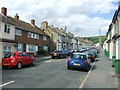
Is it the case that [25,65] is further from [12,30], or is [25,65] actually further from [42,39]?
[42,39]

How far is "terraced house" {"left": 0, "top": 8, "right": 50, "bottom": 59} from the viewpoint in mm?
27778

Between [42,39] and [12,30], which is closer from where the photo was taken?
[12,30]

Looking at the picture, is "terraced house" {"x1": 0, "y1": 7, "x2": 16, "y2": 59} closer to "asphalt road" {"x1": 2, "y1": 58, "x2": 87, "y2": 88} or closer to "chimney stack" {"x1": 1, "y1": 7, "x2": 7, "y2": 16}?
"chimney stack" {"x1": 1, "y1": 7, "x2": 7, "y2": 16}

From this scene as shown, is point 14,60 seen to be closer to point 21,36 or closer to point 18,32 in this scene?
point 18,32

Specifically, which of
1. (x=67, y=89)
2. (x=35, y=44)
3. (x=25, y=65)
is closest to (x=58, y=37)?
(x=35, y=44)

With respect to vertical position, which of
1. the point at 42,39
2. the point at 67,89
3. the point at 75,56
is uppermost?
the point at 42,39

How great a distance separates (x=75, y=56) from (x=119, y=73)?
223 inches

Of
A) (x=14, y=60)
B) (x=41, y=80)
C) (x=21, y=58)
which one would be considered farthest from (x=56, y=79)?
(x=21, y=58)

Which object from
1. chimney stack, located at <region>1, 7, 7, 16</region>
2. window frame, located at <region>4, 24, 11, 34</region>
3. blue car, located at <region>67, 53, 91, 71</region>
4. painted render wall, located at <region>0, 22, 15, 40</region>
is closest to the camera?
blue car, located at <region>67, 53, 91, 71</region>

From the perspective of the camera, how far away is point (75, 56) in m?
19.7

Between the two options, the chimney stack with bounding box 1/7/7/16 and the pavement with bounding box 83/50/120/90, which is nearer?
the pavement with bounding box 83/50/120/90

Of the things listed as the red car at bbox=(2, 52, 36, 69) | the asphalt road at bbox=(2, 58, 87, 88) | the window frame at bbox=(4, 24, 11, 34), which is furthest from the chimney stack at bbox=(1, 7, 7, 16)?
the asphalt road at bbox=(2, 58, 87, 88)

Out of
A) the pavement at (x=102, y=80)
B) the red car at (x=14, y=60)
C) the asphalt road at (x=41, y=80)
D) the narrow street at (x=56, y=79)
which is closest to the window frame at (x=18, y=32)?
the red car at (x=14, y=60)

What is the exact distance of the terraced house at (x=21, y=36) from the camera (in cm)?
2778
